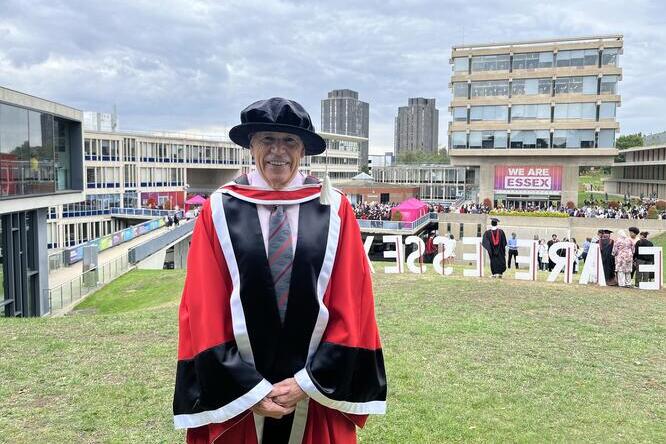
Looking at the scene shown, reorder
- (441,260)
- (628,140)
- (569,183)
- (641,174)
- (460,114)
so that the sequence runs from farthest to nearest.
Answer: (628,140) < (641,174) < (460,114) < (569,183) < (441,260)

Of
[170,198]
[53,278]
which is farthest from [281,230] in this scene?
[170,198]

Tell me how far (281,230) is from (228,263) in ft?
1.12

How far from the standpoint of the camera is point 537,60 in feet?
150

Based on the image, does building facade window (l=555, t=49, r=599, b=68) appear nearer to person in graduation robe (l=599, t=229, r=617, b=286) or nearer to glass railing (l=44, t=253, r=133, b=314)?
person in graduation robe (l=599, t=229, r=617, b=286)

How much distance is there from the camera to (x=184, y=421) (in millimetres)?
2818

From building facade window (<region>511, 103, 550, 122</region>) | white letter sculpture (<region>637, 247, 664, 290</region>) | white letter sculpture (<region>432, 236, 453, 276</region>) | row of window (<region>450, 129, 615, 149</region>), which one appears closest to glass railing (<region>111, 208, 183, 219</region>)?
row of window (<region>450, 129, 615, 149</region>)

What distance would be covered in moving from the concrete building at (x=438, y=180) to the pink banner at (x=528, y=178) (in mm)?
16956

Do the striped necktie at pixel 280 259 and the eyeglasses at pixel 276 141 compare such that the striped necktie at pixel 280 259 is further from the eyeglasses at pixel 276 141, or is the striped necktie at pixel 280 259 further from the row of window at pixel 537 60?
the row of window at pixel 537 60

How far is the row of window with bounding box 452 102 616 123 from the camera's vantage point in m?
44.5

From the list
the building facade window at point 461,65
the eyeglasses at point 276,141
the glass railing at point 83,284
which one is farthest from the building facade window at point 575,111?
the eyeglasses at point 276,141

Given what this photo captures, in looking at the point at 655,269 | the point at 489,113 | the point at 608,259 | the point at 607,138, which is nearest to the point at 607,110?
the point at 607,138

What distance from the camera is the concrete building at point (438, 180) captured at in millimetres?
67750

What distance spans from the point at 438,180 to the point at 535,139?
24.0m

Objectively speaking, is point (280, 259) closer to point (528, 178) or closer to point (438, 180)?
point (528, 178)
